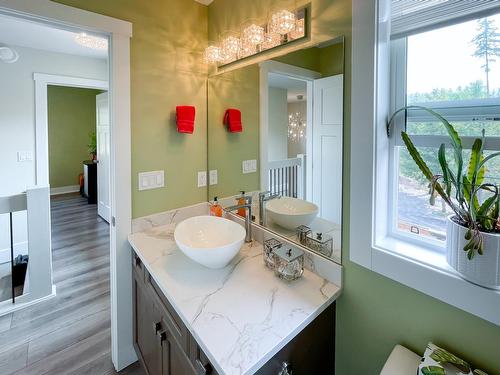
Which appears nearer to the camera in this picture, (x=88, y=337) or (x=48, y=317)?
(x=88, y=337)

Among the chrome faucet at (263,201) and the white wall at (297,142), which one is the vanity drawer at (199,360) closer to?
the chrome faucet at (263,201)

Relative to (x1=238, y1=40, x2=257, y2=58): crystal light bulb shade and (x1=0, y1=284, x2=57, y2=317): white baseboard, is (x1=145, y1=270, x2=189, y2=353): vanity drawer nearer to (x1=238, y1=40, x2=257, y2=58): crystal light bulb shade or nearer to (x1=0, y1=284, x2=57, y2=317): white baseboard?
(x1=238, y1=40, x2=257, y2=58): crystal light bulb shade

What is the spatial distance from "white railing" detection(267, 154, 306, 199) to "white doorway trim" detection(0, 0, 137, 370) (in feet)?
3.00

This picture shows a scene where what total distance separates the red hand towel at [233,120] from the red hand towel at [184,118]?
0.81 feet

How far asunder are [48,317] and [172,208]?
4.98ft

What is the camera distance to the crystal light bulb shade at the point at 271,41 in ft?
4.77

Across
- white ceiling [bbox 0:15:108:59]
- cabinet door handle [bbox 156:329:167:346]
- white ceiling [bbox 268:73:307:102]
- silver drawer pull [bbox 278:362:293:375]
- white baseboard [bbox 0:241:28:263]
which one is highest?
white ceiling [bbox 0:15:108:59]

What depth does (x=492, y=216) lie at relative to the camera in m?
0.79

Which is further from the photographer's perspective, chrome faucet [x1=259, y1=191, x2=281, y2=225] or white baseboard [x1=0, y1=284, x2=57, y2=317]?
white baseboard [x1=0, y1=284, x2=57, y2=317]

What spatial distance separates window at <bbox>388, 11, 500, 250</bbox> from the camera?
86cm

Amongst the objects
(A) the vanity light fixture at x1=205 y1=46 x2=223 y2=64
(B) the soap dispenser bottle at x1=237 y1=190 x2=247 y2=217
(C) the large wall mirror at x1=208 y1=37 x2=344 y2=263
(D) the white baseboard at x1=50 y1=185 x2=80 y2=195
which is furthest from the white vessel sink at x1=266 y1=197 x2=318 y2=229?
(D) the white baseboard at x1=50 y1=185 x2=80 y2=195

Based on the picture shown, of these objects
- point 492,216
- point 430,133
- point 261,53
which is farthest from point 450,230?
point 261,53

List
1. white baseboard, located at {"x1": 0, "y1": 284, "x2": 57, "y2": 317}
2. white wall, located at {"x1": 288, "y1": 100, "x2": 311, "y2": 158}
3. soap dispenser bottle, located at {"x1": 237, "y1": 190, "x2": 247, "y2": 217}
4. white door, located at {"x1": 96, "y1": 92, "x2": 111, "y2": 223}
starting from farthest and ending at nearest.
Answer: white door, located at {"x1": 96, "y1": 92, "x2": 111, "y2": 223} < white baseboard, located at {"x1": 0, "y1": 284, "x2": 57, "y2": 317} < soap dispenser bottle, located at {"x1": 237, "y1": 190, "x2": 247, "y2": 217} < white wall, located at {"x1": 288, "y1": 100, "x2": 311, "y2": 158}

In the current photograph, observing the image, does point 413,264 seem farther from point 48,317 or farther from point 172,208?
point 48,317
